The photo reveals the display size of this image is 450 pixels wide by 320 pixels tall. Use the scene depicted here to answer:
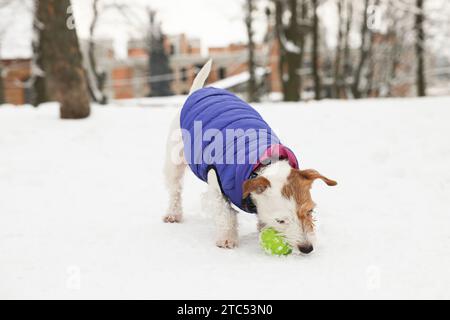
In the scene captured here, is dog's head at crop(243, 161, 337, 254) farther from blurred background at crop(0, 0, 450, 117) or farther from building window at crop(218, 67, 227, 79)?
building window at crop(218, 67, 227, 79)

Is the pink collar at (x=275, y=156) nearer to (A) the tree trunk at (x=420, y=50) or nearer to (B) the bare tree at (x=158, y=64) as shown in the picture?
(A) the tree trunk at (x=420, y=50)

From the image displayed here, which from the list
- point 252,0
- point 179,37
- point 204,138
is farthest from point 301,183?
point 179,37

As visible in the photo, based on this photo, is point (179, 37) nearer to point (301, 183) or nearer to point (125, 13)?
point (125, 13)

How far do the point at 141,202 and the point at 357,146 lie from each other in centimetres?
382

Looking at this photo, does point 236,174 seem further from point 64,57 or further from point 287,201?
point 64,57

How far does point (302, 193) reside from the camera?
11.5 feet

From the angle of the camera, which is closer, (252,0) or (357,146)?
(357,146)

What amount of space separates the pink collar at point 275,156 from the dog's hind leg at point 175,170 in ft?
4.29

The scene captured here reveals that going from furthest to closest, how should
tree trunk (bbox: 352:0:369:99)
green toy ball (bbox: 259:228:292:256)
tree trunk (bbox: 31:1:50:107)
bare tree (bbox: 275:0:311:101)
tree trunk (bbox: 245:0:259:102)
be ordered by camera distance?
tree trunk (bbox: 245:0:259:102)
tree trunk (bbox: 352:0:369:99)
bare tree (bbox: 275:0:311:101)
tree trunk (bbox: 31:1:50:107)
green toy ball (bbox: 259:228:292:256)

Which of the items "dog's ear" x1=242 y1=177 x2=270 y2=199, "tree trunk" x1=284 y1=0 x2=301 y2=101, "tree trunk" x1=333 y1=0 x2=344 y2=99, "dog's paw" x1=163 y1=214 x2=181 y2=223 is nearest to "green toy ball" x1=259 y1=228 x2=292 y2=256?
"dog's ear" x1=242 y1=177 x2=270 y2=199

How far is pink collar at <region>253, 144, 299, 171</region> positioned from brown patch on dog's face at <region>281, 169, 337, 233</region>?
0.27 metres

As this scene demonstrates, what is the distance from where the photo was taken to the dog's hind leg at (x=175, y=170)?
4.85 meters

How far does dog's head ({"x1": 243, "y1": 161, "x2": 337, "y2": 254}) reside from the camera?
11.2 ft

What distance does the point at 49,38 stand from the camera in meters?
9.26
